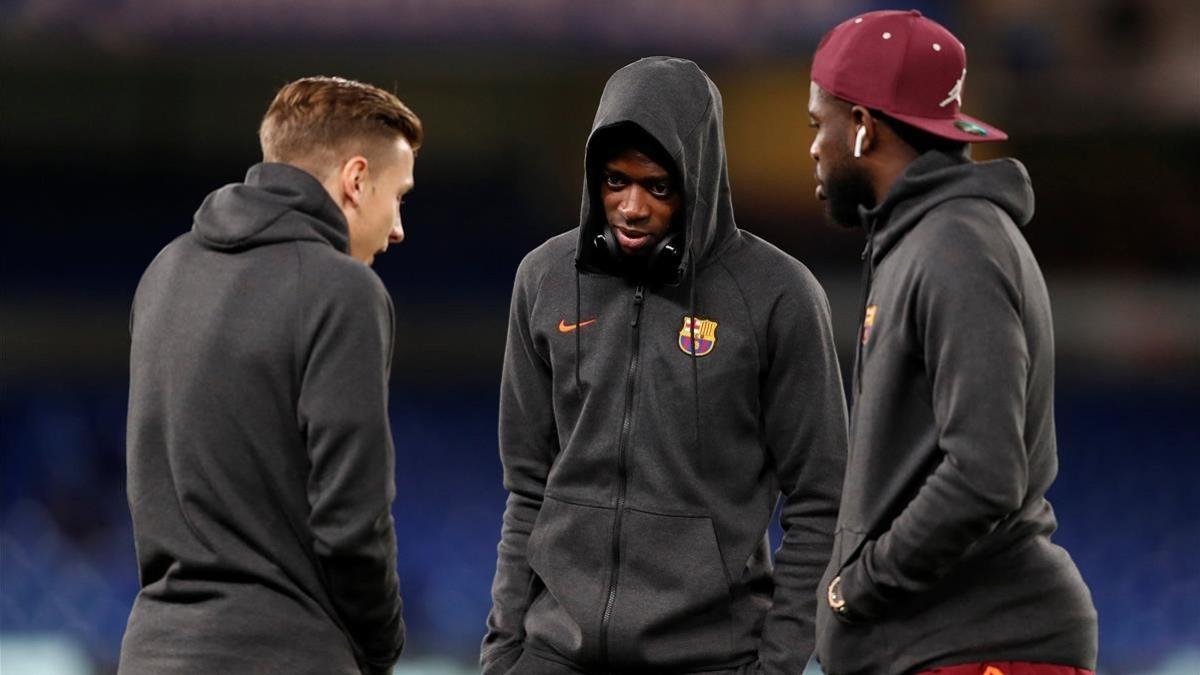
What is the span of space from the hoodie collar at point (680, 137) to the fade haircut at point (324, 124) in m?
0.38

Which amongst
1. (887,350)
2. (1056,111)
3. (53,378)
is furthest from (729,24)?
(887,350)

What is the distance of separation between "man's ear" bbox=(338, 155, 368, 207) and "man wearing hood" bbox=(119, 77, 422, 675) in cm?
13

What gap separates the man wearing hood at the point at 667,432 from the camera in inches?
111

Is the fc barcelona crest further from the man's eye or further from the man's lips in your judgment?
the man's eye

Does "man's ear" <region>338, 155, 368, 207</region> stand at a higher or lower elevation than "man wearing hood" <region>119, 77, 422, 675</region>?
higher

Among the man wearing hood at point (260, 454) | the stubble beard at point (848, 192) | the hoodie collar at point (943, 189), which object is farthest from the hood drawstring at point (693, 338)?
the man wearing hood at point (260, 454)

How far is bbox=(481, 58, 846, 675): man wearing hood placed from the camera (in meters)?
2.83

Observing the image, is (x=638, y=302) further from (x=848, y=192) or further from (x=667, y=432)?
(x=848, y=192)

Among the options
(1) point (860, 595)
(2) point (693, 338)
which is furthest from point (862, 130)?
(1) point (860, 595)

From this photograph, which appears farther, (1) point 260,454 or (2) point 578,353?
(2) point 578,353

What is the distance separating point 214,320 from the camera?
102 inches

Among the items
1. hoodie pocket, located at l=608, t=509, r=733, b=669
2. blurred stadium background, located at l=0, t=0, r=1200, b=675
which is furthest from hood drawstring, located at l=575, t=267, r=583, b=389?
blurred stadium background, located at l=0, t=0, r=1200, b=675

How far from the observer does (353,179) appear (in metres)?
2.79

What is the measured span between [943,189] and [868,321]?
24 centimetres
